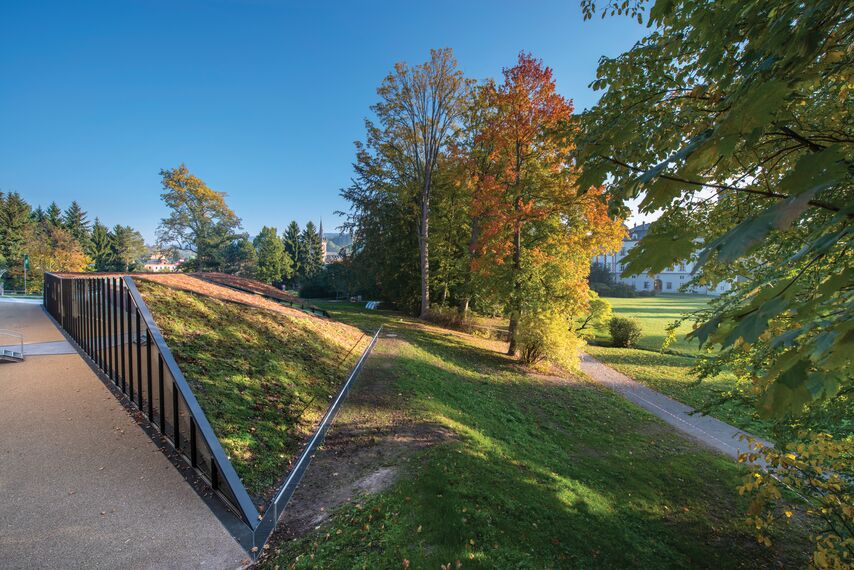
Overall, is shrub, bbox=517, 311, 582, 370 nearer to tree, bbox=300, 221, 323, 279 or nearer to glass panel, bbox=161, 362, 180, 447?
glass panel, bbox=161, 362, 180, 447

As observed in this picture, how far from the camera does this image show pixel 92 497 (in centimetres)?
423

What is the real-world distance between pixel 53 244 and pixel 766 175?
158 ft

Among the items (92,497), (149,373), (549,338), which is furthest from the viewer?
(549,338)

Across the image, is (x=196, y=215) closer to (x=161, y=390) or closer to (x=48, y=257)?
(x=48, y=257)

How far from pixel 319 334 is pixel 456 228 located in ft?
46.0

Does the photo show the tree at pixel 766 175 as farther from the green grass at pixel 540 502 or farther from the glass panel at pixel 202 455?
the glass panel at pixel 202 455

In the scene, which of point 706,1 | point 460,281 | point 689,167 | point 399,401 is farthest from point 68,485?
point 460,281

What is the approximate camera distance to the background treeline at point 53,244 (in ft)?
103

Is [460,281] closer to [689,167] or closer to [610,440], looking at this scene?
[610,440]

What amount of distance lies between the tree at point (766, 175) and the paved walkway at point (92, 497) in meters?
4.34

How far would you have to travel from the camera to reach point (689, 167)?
5.24 feet

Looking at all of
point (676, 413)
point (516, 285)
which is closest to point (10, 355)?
point (516, 285)

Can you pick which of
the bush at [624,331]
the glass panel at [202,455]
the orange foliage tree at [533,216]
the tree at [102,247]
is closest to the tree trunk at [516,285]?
the orange foliage tree at [533,216]

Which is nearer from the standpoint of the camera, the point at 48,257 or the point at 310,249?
the point at 48,257
